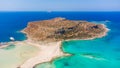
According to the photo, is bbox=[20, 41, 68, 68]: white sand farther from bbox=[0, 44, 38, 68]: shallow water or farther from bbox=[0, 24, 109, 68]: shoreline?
bbox=[0, 44, 38, 68]: shallow water

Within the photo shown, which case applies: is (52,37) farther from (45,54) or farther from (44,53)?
(45,54)

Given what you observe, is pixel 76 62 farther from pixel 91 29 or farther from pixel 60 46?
pixel 91 29

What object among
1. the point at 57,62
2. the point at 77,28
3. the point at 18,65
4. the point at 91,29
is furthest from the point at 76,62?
the point at 91,29

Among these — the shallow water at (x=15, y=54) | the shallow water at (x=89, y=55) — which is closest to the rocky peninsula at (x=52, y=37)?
the shallow water at (x=15, y=54)

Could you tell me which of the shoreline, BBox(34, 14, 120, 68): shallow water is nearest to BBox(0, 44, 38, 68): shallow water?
the shoreline

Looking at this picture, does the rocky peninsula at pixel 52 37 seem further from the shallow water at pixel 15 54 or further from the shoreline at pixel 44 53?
the shallow water at pixel 15 54
